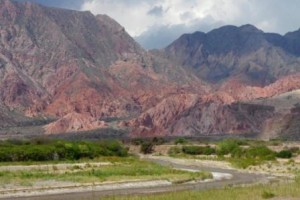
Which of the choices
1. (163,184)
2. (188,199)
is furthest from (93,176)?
(188,199)

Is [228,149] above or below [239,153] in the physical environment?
above

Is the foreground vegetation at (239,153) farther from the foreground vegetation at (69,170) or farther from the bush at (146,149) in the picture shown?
the foreground vegetation at (69,170)

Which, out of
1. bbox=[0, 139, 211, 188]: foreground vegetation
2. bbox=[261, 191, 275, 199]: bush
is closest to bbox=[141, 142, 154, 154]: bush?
bbox=[0, 139, 211, 188]: foreground vegetation

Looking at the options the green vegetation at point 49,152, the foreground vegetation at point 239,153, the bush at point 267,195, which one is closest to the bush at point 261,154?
the foreground vegetation at point 239,153

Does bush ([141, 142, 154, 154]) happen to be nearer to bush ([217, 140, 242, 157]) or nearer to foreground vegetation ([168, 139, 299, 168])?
foreground vegetation ([168, 139, 299, 168])

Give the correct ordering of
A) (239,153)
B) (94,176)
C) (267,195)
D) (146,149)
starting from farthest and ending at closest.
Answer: (146,149) < (239,153) < (94,176) < (267,195)

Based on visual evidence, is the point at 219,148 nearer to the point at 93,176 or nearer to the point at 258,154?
the point at 258,154

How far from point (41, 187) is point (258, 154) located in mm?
65166

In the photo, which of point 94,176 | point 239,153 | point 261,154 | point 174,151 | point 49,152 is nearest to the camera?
point 94,176

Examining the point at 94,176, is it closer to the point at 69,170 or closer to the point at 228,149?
the point at 69,170

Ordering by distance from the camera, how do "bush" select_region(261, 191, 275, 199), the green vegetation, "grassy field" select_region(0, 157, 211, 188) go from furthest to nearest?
the green vegetation → "grassy field" select_region(0, 157, 211, 188) → "bush" select_region(261, 191, 275, 199)

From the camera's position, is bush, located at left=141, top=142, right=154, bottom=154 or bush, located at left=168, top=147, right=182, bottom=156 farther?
bush, located at left=141, top=142, right=154, bottom=154

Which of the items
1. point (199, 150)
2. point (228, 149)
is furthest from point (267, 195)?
point (199, 150)

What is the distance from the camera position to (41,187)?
5025 centimetres
